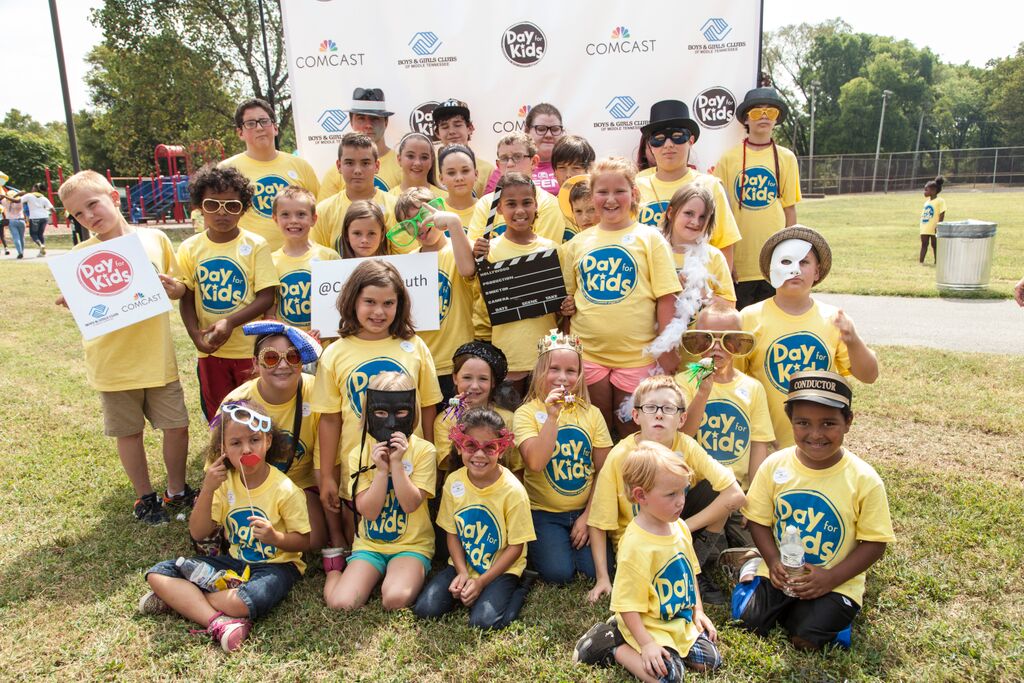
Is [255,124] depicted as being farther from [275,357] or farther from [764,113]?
[764,113]

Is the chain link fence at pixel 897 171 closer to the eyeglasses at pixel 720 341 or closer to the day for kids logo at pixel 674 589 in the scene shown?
the eyeglasses at pixel 720 341

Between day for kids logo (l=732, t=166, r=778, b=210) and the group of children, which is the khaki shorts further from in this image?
day for kids logo (l=732, t=166, r=778, b=210)

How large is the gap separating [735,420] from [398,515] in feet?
6.82

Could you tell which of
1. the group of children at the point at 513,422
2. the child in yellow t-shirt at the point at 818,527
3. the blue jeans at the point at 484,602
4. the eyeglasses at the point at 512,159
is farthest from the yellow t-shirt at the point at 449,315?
the child in yellow t-shirt at the point at 818,527

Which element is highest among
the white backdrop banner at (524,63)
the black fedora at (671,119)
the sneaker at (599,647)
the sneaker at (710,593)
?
the white backdrop banner at (524,63)

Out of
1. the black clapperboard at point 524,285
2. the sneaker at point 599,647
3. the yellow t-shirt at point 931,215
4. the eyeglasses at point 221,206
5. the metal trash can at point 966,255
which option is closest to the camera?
the sneaker at point 599,647

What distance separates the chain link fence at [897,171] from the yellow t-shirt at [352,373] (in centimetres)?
4900

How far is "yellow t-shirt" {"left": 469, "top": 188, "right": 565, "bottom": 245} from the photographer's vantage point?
4.96 meters

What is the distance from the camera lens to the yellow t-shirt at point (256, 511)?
395cm

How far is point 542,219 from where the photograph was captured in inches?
203

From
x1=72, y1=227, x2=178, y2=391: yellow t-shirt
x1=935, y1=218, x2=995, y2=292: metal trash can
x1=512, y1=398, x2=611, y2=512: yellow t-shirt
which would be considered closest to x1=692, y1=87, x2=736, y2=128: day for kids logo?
x1=512, y1=398, x2=611, y2=512: yellow t-shirt

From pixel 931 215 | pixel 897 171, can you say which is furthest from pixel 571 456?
pixel 897 171

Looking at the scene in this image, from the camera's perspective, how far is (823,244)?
4.26 m

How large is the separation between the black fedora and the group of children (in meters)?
0.83
